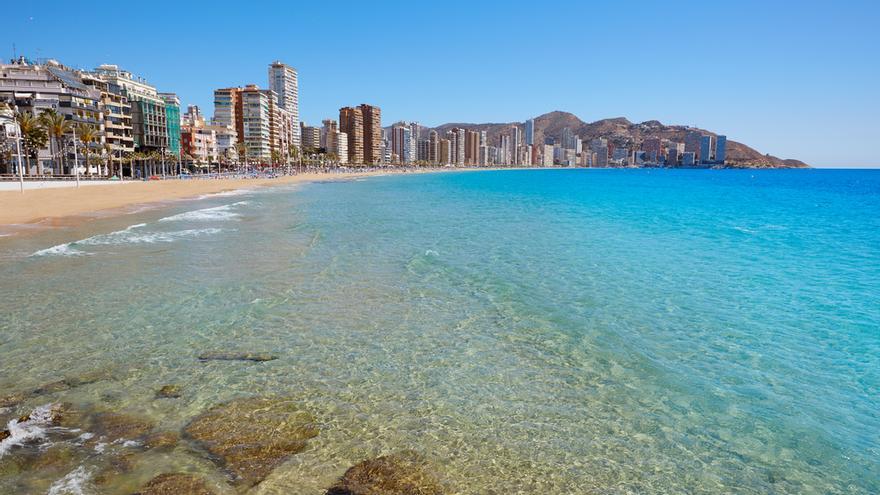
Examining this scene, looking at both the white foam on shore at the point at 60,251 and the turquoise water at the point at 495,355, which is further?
the white foam on shore at the point at 60,251

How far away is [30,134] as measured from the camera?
203 feet

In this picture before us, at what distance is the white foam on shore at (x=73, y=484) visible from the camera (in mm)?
4730

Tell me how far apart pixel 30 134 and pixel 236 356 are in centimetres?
7103

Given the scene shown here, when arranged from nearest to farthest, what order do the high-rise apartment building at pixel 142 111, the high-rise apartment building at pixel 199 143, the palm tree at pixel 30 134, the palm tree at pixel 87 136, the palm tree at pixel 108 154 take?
the palm tree at pixel 30 134 → the palm tree at pixel 87 136 → the palm tree at pixel 108 154 → the high-rise apartment building at pixel 142 111 → the high-rise apartment building at pixel 199 143

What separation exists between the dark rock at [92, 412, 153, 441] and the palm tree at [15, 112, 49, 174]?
70423 millimetres

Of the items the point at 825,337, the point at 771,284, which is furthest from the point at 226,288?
the point at 771,284

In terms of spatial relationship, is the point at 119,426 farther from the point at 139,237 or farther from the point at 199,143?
the point at 199,143

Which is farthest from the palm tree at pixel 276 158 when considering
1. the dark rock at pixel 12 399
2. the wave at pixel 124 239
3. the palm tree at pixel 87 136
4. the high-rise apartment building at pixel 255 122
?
the dark rock at pixel 12 399

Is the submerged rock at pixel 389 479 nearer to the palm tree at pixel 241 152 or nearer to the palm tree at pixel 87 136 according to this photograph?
the palm tree at pixel 87 136

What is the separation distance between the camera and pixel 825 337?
10.1 m

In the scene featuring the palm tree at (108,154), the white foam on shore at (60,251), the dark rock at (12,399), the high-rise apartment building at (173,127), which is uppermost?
the high-rise apartment building at (173,127)

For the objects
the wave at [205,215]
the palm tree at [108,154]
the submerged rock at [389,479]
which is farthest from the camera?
the palm tree at [108,154]

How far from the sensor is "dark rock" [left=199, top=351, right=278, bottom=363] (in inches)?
325

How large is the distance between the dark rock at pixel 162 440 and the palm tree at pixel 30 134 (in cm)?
7122
